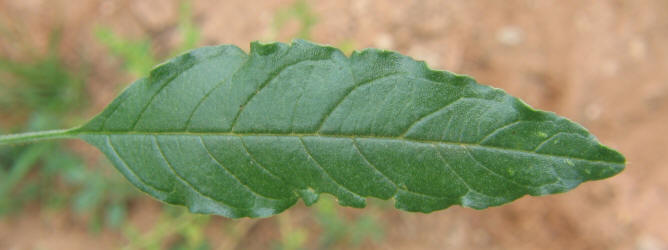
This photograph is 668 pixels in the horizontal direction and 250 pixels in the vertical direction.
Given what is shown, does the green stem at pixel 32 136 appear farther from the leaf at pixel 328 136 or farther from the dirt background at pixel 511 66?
the dirt background at pixel 511 66

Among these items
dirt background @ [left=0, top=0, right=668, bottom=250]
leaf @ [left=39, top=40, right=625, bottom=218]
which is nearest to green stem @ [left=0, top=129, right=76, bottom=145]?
leaf @ [left=39, top=40, right=625, bottom=218]

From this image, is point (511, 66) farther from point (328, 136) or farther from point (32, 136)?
point (32, 136)

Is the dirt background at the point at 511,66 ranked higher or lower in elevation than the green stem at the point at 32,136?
higher

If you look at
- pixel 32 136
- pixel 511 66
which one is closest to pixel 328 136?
pixel 32 136

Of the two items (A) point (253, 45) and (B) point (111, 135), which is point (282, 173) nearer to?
(A) point (253, 45)

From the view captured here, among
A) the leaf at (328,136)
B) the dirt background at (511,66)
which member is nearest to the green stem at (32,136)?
the leaf at (328,136)

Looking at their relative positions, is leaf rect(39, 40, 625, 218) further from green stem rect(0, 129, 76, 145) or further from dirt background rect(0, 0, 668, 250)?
dirt background rect(0, 0, 668, 250)

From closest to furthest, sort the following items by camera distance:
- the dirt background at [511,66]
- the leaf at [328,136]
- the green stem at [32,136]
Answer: the leaf at [328,136], the green stem at [32,136], the dirt background at [511,66]
